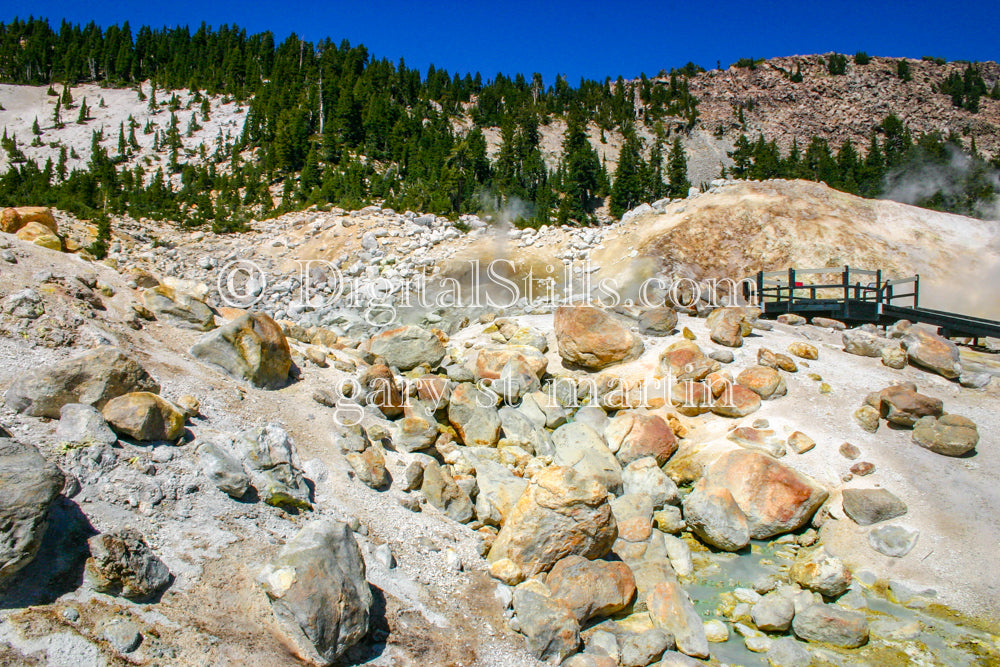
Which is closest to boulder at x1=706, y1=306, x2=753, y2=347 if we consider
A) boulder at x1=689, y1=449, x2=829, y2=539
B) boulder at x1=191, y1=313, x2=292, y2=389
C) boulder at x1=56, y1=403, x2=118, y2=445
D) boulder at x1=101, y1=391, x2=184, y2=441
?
boulder at x1=689, y1=449, x2=829, y2=539

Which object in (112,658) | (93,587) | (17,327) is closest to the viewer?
(112,658)

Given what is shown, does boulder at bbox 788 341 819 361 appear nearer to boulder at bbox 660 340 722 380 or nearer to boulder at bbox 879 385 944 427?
boulder at bbox 660 340 722 380

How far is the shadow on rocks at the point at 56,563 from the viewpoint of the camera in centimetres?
347

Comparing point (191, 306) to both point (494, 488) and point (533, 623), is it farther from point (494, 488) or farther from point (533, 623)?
point (533, 623)

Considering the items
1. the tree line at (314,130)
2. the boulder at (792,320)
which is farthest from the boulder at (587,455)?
the tree line at (314,130)

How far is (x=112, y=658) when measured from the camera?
3406 millimetres

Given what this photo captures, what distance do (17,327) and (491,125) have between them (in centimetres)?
5183

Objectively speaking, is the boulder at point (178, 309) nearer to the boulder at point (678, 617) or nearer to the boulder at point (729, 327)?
the boulder at point (678, 617)

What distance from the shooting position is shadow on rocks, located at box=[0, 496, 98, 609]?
136 inches

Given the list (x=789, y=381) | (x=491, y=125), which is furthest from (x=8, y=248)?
(x=491, y=125)

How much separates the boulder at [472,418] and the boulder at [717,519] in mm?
3148

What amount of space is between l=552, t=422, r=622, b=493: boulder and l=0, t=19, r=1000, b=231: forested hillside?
20.2 m

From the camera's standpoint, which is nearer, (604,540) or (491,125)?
(604,540)

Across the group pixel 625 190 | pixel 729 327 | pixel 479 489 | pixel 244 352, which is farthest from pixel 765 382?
pixel 625 190
